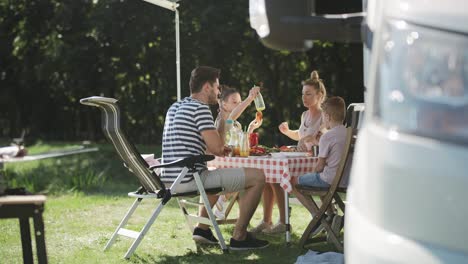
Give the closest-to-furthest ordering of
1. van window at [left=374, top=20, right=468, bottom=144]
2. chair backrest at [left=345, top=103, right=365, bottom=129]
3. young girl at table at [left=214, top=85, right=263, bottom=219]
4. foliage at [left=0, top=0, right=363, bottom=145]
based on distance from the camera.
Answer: van window at [left=374, top=20, right=468, bottom=144]
chair backrest at [left=345, top=103, right=365, bottom=129]
young girl at table at [left=214, top=85, right=263, bottom=219]
foliage at [left=0, top=0, right=363, bottom=145]

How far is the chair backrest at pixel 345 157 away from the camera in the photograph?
570 centimetres

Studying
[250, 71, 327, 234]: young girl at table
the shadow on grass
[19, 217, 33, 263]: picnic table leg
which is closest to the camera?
[19, 217, 33, 263]: picnic table leg

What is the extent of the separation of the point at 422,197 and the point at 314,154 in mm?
4595

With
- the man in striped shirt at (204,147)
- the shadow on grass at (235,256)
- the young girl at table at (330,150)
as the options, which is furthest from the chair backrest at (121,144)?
the young girl at table at (330,150)

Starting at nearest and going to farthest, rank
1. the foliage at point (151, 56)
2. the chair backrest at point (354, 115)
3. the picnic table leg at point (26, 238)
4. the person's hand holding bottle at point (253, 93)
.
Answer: the picnic table leg at point (26, 238) → the chair backrest at point (354, 115) → the person's hand holding bottle at point (253, 93) → the foliage at point (151, 56)

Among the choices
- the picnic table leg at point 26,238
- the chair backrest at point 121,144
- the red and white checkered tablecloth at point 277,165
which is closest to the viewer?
the picnic table leg at point 26,238

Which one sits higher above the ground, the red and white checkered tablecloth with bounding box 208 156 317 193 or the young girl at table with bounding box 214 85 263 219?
the young girl at table with bounding box 214 85 263 219

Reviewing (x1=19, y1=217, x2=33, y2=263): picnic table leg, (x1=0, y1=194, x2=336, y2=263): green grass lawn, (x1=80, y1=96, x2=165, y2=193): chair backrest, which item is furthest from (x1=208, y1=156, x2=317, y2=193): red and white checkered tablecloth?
(x1=19, y1=217, x2=33, y2=263): picnic table leg

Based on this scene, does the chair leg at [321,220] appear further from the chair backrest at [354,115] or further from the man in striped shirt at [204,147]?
the chair backrest at [354,115]

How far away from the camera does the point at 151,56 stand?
20.8 metres

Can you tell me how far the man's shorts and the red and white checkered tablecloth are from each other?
11cm

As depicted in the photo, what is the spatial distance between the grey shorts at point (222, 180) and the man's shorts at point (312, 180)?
46 centimetres

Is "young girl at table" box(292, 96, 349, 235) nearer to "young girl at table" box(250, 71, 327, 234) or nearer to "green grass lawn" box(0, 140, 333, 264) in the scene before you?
"green grass lawn" box(0, 140, 333, 264)

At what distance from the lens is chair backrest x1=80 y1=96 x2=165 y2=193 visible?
19.1 ft
